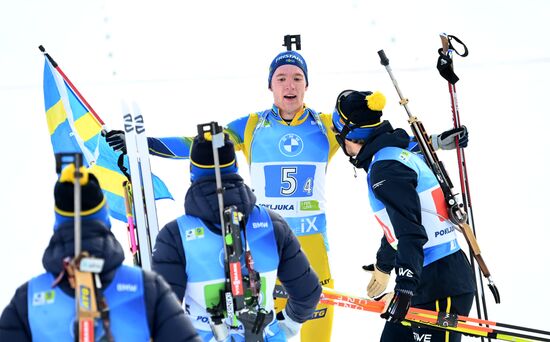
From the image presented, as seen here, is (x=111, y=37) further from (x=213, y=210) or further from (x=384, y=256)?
(x=213, y=210)

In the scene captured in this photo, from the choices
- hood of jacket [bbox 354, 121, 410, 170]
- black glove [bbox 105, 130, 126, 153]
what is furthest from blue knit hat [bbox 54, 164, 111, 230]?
black glove [bbox 105, 130, 126, 153]

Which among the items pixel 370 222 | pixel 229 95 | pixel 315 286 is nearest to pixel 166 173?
pixel 370 222

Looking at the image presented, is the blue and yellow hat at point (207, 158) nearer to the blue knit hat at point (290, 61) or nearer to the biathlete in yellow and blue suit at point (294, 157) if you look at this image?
the biathlete in yellow and blue suit at point (294, 157)

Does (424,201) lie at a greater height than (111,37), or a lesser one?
lesser

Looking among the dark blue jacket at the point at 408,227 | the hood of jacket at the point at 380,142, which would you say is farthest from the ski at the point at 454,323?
the hood of jacket at the point at 380,142

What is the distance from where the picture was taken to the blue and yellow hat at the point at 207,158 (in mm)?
3305

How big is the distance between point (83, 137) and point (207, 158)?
2.32 meters

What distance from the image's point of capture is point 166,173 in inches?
301

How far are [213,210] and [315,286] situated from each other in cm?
55

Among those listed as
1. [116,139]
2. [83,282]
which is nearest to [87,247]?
[83,282]

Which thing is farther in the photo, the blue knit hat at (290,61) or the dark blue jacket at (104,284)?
the blue knit hat at (290,61)

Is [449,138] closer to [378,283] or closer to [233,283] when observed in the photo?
[378,283]

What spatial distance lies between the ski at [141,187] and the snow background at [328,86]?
4.82 feet

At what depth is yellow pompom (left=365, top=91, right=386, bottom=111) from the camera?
4312 millimetres
